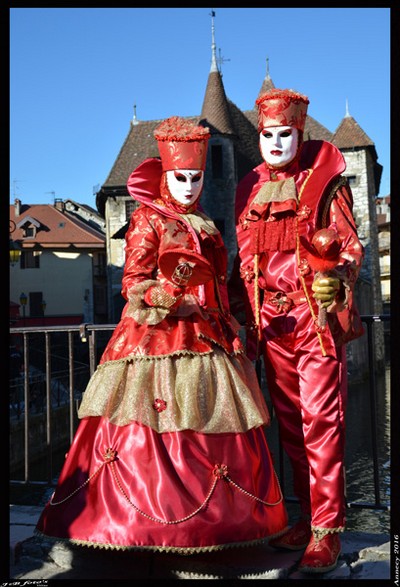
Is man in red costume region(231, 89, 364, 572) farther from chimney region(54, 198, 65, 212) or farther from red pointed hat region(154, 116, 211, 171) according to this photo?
chimney region(54, 198, 65, 212)

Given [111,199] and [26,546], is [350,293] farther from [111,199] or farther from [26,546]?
[111,199]

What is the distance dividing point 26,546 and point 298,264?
2.06 metres

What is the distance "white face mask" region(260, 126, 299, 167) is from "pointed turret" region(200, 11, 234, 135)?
24.9 metres

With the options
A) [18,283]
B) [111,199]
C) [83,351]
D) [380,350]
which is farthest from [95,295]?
[380,350]

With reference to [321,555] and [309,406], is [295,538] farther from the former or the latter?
[309,406]

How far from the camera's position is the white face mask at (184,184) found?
142 inches

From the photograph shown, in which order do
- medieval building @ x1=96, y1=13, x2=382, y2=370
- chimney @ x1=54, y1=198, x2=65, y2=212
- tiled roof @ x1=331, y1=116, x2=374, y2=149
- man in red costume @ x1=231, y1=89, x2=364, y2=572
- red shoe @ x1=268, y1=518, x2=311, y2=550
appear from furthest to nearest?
chimney @ x1=54, y1=198, x2=65, y2=212 → tiled roof @ x1=331, y1=116, x2=374, y2=149 → medieval building @ x1=96, y1=13, x2=382, y2=370 → red shoe @ x1=268, y1=518, x2=311, y2=550 → man in red costume @ x1=231, y1=89, x2=364, y2=572

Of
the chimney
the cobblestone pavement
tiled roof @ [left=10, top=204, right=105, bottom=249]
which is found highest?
the chimney

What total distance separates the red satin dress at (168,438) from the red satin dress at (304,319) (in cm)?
20

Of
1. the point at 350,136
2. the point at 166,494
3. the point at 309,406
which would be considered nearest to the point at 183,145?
the point at 309,406

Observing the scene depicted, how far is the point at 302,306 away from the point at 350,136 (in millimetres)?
30132

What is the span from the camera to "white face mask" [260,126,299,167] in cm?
351

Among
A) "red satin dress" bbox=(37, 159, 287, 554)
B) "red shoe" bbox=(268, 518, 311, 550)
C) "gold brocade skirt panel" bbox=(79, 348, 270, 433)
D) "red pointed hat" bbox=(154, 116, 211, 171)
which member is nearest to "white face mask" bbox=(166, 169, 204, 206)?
"red pointed hat" bbox=(154, 116, 211, 171)

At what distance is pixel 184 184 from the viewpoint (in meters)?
3.63
